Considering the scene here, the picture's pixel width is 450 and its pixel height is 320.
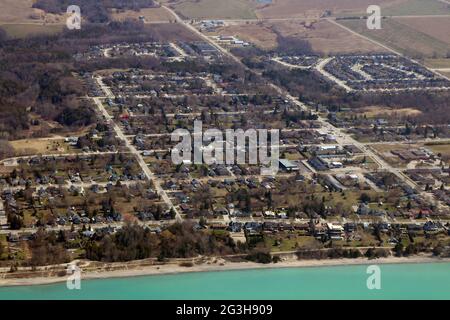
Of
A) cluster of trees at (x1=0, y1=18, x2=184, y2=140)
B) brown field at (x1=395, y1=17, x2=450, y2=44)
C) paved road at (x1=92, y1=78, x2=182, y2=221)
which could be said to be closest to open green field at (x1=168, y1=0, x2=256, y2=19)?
cluster of trees at (x1=0, y1=18, x2=184, y2=140)

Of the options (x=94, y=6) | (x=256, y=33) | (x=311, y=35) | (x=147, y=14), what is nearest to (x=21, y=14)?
(x=94, y=6)

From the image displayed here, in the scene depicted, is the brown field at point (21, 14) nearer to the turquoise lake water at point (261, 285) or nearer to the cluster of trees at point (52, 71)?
the cluster of trees at point (52, 71)

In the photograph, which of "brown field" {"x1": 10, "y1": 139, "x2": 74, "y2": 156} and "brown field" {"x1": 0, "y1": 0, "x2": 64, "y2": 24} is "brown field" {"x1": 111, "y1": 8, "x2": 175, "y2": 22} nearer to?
"brown field" {"x1": 0, "y1": 0, "x2": 64, "y2": 24}

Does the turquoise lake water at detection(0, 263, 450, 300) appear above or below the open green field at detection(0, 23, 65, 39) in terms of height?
below

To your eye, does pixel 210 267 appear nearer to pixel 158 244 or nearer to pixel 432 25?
pixel 158 244

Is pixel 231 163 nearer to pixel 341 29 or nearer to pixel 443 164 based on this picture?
pixel 443 164

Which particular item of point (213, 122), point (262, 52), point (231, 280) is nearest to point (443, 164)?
point (213, 122)

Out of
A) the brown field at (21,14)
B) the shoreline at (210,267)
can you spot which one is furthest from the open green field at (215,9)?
the shoreline at (210,267)
